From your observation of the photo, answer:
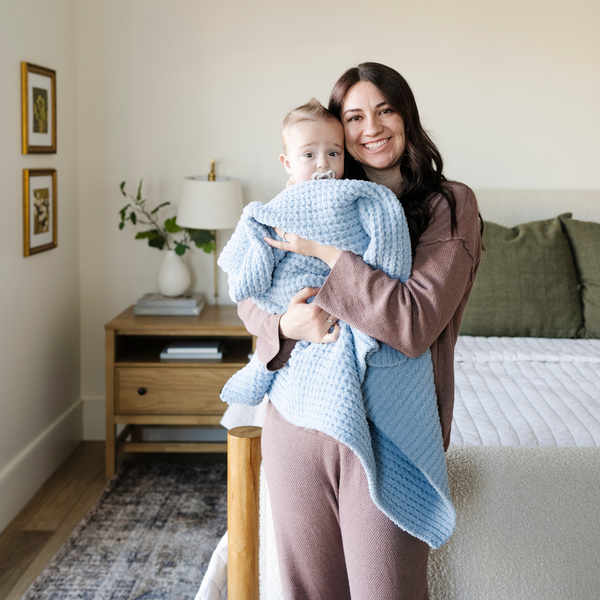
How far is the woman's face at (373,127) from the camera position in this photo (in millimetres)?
1245

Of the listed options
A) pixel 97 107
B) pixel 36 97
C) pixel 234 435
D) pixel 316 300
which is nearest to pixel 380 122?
pixel 316 300

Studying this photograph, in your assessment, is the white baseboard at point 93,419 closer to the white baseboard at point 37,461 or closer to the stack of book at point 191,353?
the white baseboard at point 37,461

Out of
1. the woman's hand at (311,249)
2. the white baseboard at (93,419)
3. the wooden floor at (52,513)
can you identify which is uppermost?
the woman's hand at (311,249)

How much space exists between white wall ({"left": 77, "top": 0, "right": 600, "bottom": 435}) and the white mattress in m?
1.07

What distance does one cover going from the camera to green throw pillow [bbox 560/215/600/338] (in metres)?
2.60

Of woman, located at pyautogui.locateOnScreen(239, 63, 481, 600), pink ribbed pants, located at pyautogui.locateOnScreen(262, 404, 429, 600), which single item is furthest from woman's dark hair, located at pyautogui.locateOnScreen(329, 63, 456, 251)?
pink ribbed pants, located at pyautogui.locateOnScreen(262, 404, 429, 600)

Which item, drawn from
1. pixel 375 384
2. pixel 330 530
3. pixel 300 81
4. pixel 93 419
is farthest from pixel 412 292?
pixel 93 419

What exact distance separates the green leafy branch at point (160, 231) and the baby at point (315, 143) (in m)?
1.71

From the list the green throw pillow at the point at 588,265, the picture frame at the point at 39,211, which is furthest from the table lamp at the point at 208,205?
the green throw pillow at the point at 588,265

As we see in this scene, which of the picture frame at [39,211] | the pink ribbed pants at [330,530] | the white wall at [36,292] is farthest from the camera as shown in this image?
the picture frame at [39,211]

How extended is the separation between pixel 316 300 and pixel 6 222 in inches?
67.6

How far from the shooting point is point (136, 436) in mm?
3225

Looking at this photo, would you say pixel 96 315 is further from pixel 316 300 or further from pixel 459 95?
pixel 316 300

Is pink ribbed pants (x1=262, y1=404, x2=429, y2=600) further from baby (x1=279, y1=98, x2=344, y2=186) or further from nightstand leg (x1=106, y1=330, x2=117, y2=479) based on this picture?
nightstand leg (x1=106, y1=330, x2=117, y2=479)
